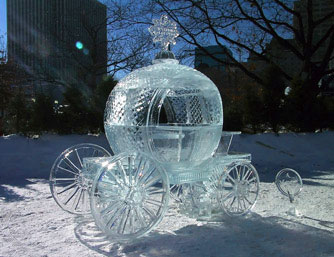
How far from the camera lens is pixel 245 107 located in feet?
34.5

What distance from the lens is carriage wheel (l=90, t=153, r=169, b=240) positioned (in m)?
3.14

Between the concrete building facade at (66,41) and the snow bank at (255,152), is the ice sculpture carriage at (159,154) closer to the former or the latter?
the snow bank at (255,152)

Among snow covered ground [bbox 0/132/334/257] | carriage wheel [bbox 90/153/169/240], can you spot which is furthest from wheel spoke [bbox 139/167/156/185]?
snow covered ground [bbox 0/132/334/257]

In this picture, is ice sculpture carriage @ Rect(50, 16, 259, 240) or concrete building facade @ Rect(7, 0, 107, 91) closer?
ice sculpture carriage @ Rect(50, 16, 259, 240)

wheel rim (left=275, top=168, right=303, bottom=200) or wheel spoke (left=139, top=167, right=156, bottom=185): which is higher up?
wheel spoke (left=139, top=167, right=156, bottom=185)

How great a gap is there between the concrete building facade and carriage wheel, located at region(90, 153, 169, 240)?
33.2ft

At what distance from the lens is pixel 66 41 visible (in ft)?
43.2

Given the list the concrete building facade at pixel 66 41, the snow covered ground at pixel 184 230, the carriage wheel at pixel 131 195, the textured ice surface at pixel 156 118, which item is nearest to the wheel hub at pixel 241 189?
the snow covered ground at pixel 184 230

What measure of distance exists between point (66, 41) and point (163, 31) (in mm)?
9661

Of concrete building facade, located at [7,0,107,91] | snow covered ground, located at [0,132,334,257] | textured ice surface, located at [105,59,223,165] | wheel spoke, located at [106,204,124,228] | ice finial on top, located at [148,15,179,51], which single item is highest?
concrete building facade, located at [7,0,107,91]

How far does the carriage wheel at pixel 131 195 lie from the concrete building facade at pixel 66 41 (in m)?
10.1

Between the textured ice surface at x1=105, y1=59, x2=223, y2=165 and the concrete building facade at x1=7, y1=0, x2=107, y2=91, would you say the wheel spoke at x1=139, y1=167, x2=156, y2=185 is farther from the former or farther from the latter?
the concrete building facade at x1=7, y1=0, x2=107, y2=91

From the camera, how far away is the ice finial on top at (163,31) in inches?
181

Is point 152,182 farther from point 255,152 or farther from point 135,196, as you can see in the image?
point 255,152
